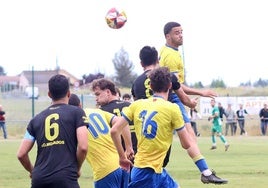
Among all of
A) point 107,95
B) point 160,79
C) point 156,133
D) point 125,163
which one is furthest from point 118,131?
point 107,95

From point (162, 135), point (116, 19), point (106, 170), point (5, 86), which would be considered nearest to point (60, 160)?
point (162, 135)

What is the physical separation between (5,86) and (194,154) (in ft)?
152

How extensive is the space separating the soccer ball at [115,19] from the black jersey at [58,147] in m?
7.60

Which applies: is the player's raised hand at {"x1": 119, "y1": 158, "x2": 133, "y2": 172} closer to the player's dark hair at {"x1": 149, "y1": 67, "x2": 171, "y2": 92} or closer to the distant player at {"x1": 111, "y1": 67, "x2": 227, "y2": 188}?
the distant player at {"x1": 111, "y1": 67, "x2": 227, "y2": 188}

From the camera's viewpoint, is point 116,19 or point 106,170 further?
point 116,19

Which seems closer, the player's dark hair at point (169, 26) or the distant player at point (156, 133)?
the distant player at point (156, 133)

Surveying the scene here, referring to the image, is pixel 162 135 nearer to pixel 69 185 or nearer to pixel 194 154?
pixel 194 154

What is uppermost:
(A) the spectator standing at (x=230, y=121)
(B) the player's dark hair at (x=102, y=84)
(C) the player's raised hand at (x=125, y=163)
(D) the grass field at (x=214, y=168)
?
(B) the player's dark hair at (x=102, y=84)

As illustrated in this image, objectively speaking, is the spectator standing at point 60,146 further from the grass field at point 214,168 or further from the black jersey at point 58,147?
the grass field at point 214,168

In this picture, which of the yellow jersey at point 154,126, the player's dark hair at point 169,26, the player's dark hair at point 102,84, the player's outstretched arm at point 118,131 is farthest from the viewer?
the player's dark hair at point 169,26

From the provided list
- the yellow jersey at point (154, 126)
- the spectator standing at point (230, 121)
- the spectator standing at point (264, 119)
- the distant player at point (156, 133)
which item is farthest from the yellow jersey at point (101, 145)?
the spectator standing at point (230, 121)

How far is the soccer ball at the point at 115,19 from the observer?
15.7 m

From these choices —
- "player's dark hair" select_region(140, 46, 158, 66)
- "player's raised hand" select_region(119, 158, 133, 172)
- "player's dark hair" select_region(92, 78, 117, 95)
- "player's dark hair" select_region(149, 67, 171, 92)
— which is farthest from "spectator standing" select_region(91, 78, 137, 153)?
"player's dark hair" select_region(149, 67, 171, 92)

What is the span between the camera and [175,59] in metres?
11.5
